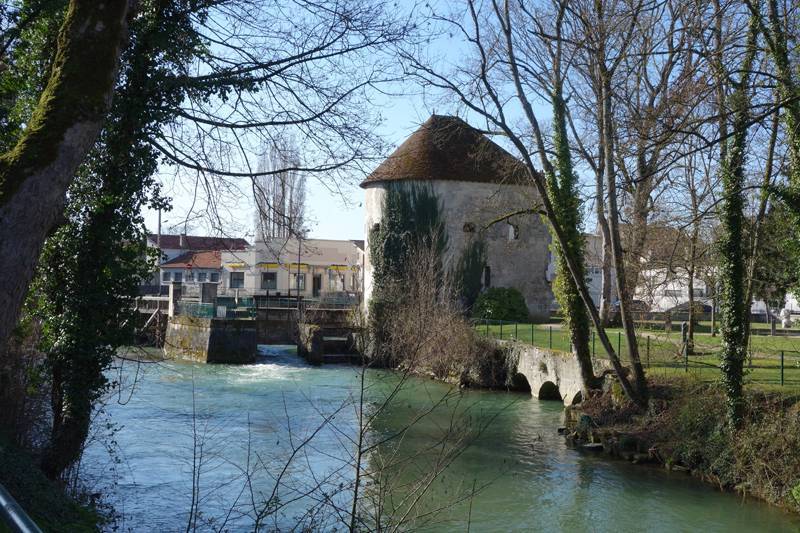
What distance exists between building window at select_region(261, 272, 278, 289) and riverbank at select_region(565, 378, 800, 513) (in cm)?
4319

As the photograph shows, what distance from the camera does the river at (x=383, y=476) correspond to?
414 inches

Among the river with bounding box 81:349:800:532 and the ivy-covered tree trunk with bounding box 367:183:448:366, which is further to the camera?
the ivy-covered tree trunk with bounding box 367:183:448:366

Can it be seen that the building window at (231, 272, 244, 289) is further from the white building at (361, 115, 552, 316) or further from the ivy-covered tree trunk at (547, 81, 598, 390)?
the ivy-covered tree trunk at (547, 81, 598, 390)

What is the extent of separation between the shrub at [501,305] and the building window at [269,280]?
2664 centimetres

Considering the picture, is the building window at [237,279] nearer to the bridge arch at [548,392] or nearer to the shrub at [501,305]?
the shrub at [501,305]

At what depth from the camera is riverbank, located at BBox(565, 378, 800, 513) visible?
1274 centimetres

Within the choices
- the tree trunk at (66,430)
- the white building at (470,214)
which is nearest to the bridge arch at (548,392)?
the white building at (470,214)

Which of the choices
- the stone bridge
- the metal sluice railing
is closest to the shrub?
the stone bridge

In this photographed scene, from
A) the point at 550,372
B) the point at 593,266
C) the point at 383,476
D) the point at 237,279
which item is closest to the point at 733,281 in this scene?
the point at 550,372

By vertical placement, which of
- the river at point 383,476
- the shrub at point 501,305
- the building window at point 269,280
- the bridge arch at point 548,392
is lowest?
the river at point 383,476

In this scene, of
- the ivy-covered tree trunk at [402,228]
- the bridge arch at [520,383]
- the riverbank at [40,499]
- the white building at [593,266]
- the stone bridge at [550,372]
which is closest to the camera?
the riverbank at [40,499]

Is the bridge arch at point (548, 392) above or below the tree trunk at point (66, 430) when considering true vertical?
below

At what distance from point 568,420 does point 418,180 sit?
820 inches

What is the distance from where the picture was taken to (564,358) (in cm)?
2222
